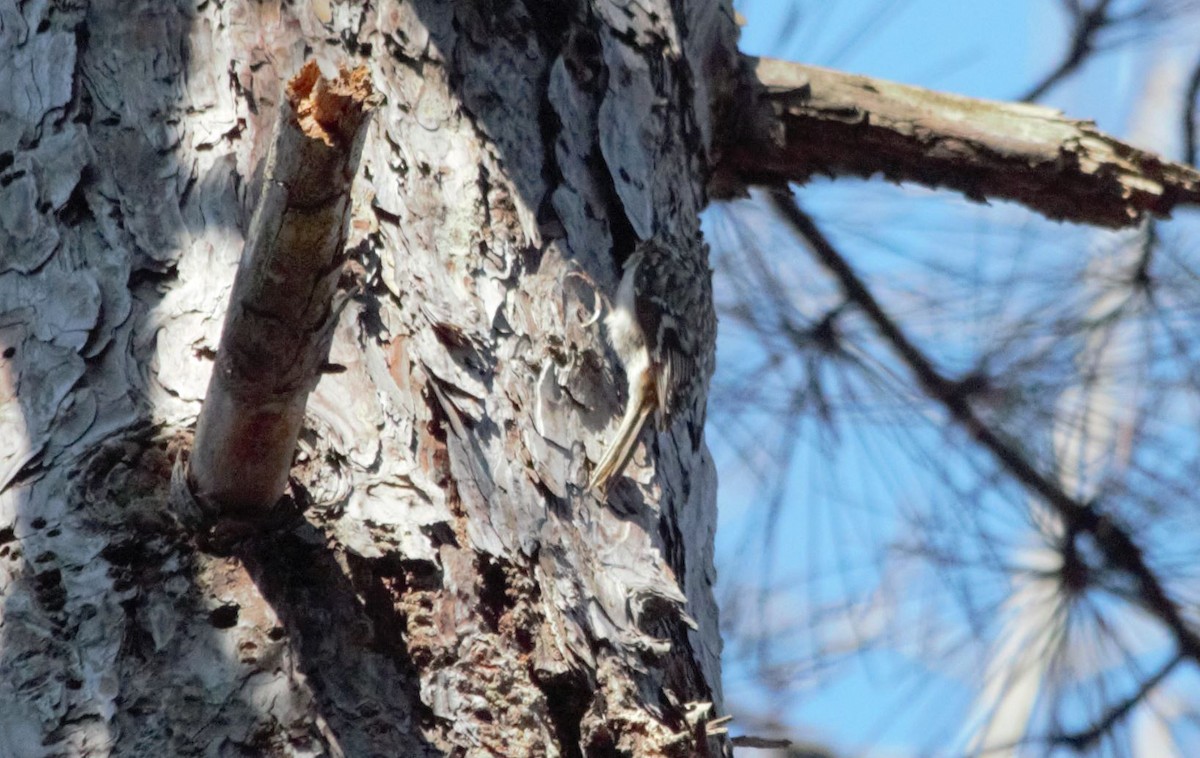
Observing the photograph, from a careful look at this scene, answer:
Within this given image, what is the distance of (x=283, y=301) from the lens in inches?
43.2

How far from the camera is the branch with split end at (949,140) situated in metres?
2.40

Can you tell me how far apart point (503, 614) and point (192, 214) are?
1.90 ft

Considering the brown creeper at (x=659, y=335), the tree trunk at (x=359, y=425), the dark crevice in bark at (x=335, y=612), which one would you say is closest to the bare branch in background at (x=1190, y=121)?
the brown creeper at (x=659, y=335)

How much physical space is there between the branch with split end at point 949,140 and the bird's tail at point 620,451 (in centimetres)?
85

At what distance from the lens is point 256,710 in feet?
3.89

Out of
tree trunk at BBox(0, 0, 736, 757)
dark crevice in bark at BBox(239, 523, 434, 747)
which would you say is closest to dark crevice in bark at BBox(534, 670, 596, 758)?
tree trunk at BBox(0, 0, 736, 757)

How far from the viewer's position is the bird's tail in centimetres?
161

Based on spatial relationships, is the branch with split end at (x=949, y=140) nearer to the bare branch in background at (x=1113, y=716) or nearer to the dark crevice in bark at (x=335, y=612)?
the bare branch in background at (x=1113, y=716)

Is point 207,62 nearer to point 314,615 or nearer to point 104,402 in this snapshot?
point 104,402

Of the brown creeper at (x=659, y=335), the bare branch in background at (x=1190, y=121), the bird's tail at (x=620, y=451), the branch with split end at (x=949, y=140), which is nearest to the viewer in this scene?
the bird's tail at (x=620, y=451)

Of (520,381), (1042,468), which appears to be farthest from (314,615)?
(1042,468)

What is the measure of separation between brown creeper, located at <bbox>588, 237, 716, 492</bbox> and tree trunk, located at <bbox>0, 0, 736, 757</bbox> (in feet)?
0.15

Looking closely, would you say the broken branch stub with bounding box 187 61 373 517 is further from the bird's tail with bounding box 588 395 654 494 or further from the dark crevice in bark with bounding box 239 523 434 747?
the bird's tail with bounding box 588 395 654 494

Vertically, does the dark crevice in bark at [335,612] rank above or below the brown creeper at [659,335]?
below
